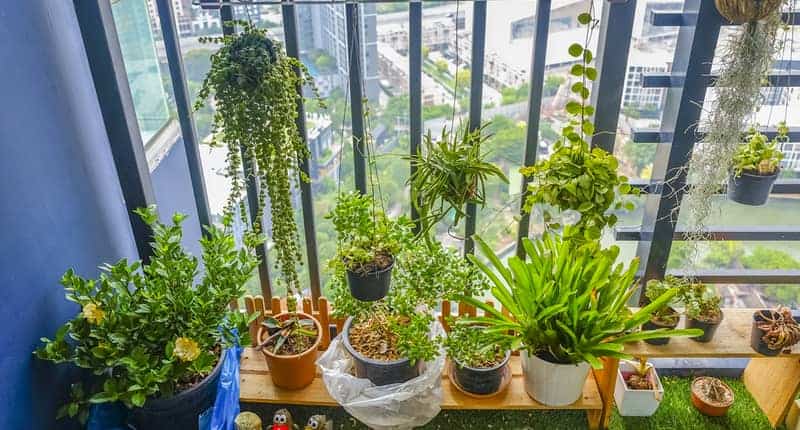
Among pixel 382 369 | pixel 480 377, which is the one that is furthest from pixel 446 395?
pixel 382 369

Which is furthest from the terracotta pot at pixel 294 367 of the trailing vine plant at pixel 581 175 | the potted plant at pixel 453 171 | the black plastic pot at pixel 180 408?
the trailing vine plant at pixel 581 175

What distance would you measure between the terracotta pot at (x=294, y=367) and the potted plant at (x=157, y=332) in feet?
0.79

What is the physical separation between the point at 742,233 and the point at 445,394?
4.33 feet

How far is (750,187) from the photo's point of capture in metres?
2.02

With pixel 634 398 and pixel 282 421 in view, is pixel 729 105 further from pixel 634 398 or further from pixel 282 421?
pixel 282 421

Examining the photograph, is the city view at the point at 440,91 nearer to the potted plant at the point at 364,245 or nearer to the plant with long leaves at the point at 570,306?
the potted plant at the point at 364,245

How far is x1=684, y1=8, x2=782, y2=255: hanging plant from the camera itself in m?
1.80

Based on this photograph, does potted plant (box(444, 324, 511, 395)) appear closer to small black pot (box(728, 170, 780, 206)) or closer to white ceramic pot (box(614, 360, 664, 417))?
white ceramic pot (box(614, 360, 664, 417))

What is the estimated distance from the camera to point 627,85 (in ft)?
6.82

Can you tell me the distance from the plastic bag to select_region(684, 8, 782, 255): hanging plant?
1.08m

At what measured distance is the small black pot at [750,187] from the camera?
1996mm

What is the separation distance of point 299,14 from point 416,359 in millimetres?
1259

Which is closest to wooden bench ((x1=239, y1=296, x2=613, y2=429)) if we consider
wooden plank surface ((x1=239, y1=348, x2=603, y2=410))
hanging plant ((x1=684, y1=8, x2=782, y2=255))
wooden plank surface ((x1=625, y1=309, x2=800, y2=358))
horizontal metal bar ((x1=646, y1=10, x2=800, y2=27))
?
wooden plank surface ((x1=239, y1=348, x2=603, y2=410))

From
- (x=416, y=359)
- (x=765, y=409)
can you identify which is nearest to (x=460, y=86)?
(x=416, y=359)
